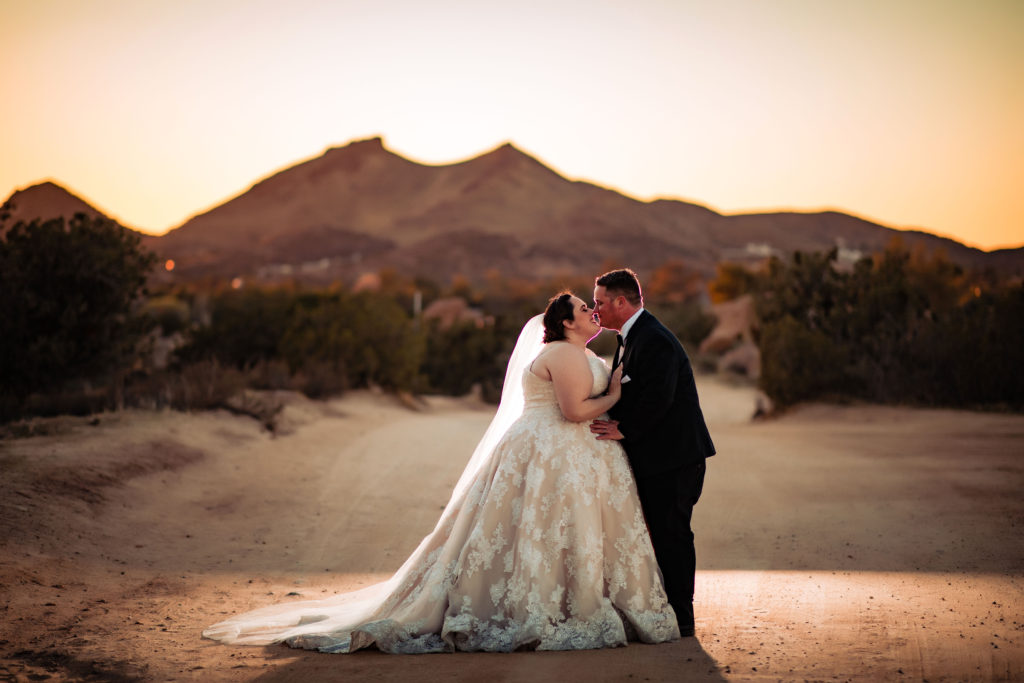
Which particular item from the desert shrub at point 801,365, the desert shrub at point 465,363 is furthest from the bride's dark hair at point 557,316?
the desert shrub at point 465,363

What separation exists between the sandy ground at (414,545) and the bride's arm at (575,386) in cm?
147

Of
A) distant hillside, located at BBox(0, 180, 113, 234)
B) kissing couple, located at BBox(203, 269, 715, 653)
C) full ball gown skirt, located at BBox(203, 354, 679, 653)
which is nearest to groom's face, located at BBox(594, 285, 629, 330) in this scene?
kissing couple, located at BBox(203, 269, 715, 653)

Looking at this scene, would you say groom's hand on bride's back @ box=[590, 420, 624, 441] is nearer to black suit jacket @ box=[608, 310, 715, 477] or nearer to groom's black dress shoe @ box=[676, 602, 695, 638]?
black suit jacket @ box=[608, 310, 715, 477]

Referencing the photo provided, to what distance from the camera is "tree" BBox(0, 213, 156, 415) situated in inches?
631

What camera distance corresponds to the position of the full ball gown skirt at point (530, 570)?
5.88 m

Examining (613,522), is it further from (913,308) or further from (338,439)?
(913,308)

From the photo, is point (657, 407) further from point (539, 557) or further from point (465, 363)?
point (465, 363)

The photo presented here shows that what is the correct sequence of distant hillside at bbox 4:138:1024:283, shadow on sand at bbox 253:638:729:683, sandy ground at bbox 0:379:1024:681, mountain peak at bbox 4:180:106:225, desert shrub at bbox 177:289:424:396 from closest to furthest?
shadow on sand at bbox 253:638:729:683 → sandy ground at bbox 0:379:1024:681 → mountain peak at bbox 4:180:106:225 → desert shrub at bbox 177:289:424:396 → distant hillside at bbox 4:138:1024:283

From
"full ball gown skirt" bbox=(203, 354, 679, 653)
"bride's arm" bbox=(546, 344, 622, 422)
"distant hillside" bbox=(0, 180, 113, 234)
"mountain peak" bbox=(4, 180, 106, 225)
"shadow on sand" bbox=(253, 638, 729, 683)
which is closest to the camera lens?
"shadow on sand" bbox=(253, 638, 729, 683)

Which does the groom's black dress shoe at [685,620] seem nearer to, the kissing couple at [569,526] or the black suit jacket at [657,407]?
the kissing couple at [569,526]

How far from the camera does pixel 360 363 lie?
25.0 meters

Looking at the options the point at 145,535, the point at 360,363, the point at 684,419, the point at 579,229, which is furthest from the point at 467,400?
the point at 579,229

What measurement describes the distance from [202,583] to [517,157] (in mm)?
155740

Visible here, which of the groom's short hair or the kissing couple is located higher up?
the groom's short hair
